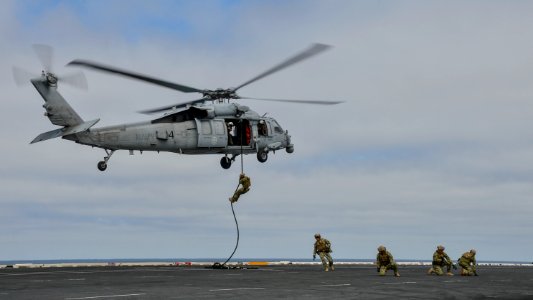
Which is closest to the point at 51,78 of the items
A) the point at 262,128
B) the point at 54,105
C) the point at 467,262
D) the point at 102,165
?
the point at 54,105

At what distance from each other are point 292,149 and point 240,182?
58.6 feet

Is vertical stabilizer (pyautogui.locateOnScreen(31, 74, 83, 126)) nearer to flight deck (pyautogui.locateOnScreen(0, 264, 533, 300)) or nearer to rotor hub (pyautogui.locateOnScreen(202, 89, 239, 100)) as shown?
rotor hub (pyautogui.locateOnScreen(202, 89, 239, 100))

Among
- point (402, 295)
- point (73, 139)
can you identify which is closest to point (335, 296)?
point (402, 295)

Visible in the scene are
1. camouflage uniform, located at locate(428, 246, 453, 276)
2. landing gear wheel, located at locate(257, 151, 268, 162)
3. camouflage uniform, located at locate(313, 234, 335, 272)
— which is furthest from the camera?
landing gear wheel, located at locate(257, 151, 268, 162)

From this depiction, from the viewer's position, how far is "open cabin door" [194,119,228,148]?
40.7m

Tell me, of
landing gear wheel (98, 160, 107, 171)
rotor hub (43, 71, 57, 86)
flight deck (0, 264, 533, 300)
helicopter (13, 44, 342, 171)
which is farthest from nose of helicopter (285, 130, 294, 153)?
flight deck (0, 264, 533, 300)

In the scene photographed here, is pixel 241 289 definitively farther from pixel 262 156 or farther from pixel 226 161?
pixel 262 156

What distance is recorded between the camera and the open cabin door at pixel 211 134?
40.7 metres

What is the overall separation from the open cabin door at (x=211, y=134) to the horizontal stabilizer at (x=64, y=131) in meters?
6.92

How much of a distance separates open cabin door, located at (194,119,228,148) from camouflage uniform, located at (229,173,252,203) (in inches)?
437

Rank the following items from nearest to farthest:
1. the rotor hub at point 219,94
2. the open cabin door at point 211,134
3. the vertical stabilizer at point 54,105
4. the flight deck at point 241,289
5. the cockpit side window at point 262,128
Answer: the flight deck at point 241,289, the vertical stabilizer at point 54,105, the open cabin door at point 211,134, the rotor hub at point 219,94, the cockpit side window at point 262,128

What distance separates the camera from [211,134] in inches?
1615

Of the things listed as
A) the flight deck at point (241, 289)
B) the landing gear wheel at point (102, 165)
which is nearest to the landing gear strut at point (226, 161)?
the landing gear wheel at point (102, 165)

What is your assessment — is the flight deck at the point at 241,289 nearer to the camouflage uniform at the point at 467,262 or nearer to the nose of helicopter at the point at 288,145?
the camouflage uniform at the point at 467,262
